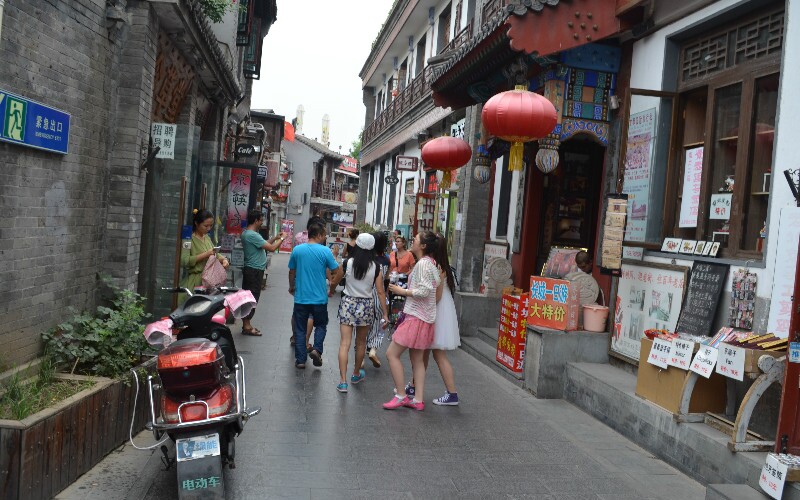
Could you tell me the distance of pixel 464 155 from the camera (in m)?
13.2

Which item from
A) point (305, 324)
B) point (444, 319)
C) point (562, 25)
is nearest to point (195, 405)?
point (444, 319)

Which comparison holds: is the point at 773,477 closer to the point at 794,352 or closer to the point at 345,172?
the point at 794,352

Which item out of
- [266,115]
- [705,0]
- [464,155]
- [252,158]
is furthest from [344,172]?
[705,0]

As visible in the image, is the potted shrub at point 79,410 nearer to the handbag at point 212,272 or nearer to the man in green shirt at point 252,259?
the handbag at point 212,272

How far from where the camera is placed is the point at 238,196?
1558 cm

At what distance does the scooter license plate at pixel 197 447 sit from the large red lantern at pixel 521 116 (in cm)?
537

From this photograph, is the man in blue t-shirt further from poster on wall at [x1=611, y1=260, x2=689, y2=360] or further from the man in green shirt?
poster on wall at [x1=611, y1=260, x2=689, y2=360]

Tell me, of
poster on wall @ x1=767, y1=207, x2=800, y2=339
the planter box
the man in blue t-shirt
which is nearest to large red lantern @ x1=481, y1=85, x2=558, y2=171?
the man in blue t-shirt

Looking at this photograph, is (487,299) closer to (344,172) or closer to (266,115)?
(266,115)

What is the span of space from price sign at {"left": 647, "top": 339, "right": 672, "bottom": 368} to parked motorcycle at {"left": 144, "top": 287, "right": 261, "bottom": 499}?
3.57 m

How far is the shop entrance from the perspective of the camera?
38.4 feet

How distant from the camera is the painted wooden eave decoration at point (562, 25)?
862 centimetres

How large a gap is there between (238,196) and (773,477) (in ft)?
41.4

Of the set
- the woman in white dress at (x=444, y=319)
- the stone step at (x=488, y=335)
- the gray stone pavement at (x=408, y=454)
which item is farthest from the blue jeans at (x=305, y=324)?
the stone step at (x=488, y=335)
